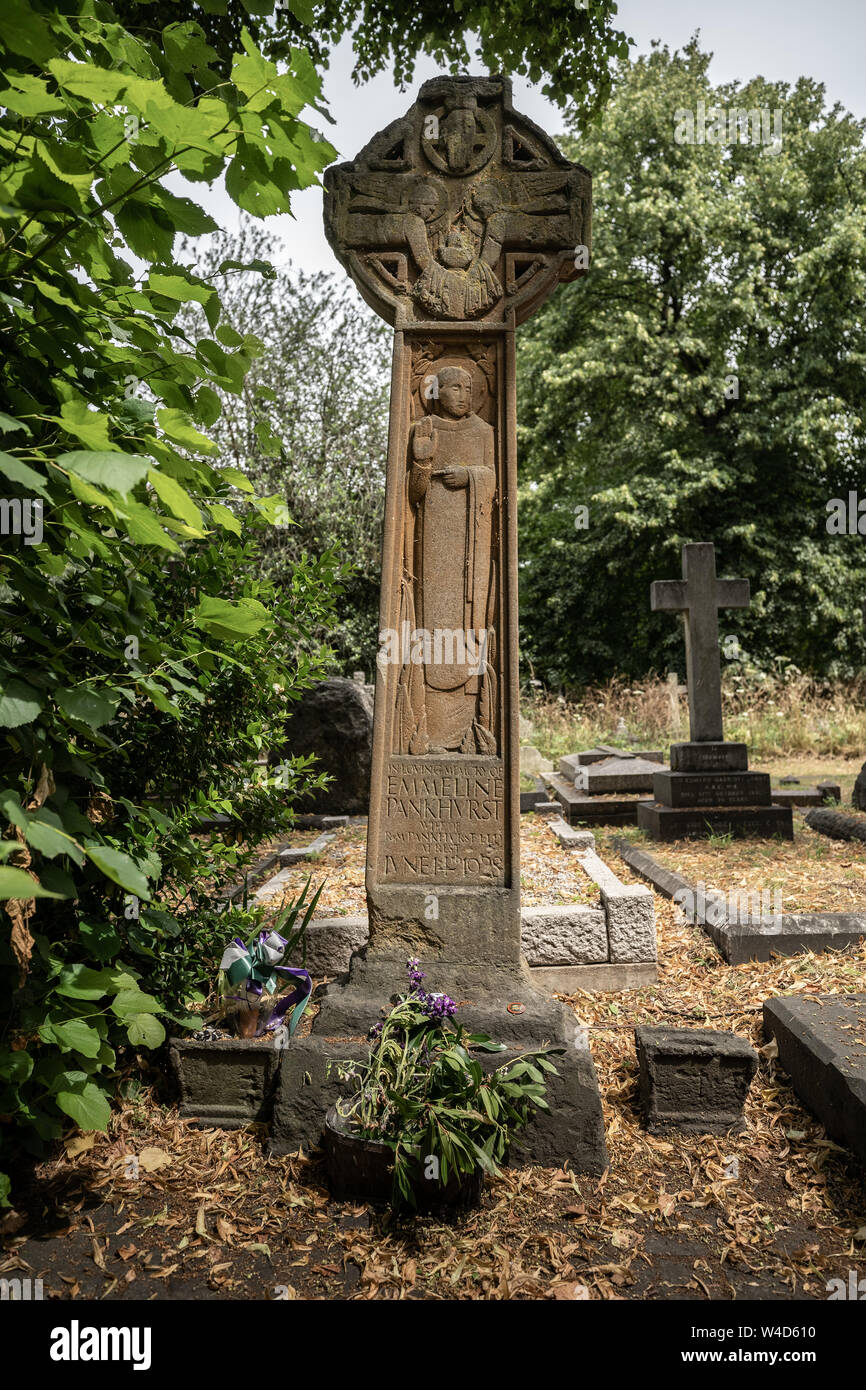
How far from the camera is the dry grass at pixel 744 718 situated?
1381 centimetres

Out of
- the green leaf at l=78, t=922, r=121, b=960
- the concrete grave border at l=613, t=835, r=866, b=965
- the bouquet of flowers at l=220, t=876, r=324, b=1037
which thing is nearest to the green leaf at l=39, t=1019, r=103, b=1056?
the green leaf at l=78, t=922, r=121, b=960

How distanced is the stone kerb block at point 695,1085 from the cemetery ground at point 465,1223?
0.07 meters

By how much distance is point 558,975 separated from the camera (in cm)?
464

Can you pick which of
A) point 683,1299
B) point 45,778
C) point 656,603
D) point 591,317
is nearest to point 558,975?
point 683,1299

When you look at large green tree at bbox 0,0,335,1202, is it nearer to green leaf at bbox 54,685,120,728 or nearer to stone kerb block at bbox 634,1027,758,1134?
green leaf at bbox 54,685,120,728

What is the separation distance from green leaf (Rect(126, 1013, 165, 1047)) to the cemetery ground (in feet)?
2.43

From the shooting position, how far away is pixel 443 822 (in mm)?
3836

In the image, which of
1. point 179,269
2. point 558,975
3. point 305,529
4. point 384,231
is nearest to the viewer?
point 179,269

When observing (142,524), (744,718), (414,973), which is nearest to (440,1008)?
(414,973)

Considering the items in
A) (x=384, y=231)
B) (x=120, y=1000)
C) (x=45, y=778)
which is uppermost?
(x=384, y=231)

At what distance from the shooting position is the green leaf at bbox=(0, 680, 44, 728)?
5.09 feet
